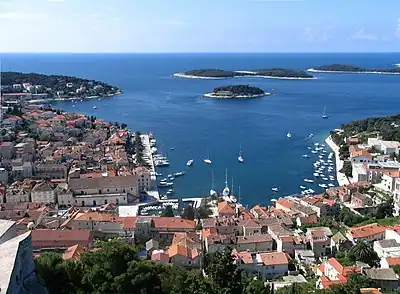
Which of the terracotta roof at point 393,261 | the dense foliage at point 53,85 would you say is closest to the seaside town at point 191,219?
the terracotta roof at point 393,261

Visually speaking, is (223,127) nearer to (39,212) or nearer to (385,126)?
(385,126)

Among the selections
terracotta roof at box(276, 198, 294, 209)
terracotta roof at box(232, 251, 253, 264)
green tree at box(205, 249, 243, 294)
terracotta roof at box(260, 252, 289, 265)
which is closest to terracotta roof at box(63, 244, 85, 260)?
terracotta roof at box(232, 251, 253, 264)

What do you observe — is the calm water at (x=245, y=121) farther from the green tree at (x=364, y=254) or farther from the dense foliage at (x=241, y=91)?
the green tree at (x=364, y=254)

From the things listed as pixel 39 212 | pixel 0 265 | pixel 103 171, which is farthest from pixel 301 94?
pixel 0 265

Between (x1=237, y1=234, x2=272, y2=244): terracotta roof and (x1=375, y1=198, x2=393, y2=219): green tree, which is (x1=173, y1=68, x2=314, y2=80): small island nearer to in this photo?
(x1=375, y1=198, x2=393, y2=219): green tree

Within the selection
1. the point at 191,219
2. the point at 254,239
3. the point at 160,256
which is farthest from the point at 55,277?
the point at 191,219

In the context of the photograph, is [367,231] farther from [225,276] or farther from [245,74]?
[245,74]
